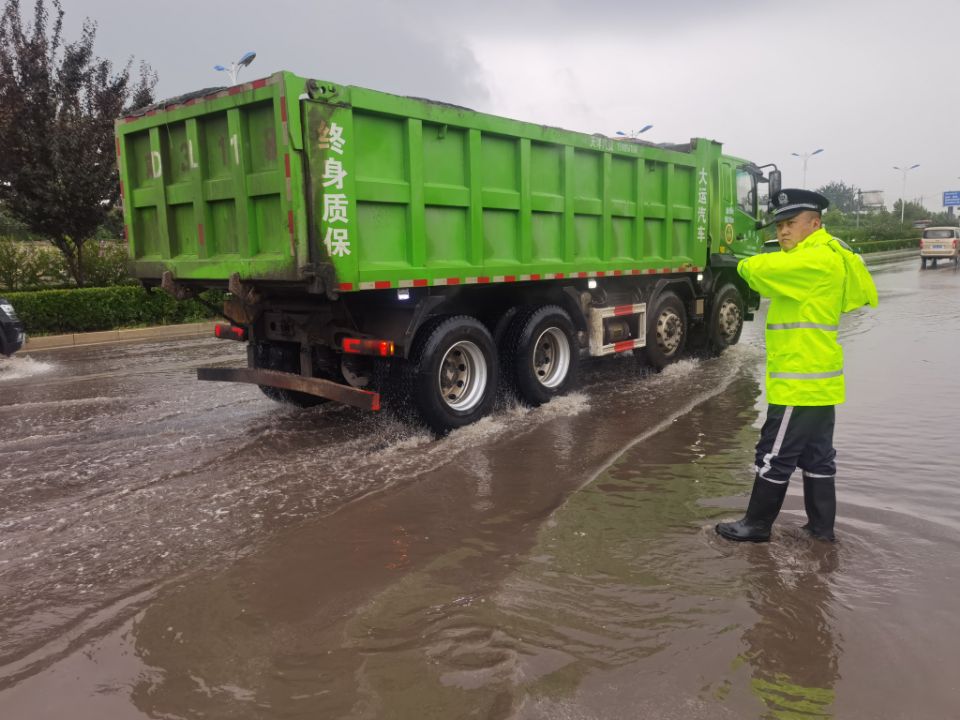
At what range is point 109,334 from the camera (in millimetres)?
12891

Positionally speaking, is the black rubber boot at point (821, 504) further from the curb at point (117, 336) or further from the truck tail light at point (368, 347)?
the curb at point (117, 336)

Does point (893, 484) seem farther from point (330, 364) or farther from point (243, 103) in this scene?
point (243, 103)

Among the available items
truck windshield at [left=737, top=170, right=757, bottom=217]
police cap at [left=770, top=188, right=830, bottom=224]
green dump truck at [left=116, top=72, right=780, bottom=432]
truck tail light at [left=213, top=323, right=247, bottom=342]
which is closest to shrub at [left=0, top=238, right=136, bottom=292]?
truck tail light at [left=213, top=323, right=247, bottom=342]

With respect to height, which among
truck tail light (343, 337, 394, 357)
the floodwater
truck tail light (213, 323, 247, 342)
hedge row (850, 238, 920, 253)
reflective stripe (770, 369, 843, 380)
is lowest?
the floodwater

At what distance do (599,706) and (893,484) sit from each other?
3202 millimetres

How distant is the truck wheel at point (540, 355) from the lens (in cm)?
716

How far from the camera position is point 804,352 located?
12.8 ft

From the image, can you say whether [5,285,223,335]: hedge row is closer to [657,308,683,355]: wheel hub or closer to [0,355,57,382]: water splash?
[0,355,57,382]: water splash

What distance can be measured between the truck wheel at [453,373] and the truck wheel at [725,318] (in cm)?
437

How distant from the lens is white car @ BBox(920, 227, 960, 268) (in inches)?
1185

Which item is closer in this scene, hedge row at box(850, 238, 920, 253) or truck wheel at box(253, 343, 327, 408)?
truck wheel at box(253, 343, 327, 408)

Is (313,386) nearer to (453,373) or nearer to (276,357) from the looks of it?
(276,357)

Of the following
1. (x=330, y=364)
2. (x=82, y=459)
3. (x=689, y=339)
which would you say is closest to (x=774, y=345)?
(x=330, y=364)

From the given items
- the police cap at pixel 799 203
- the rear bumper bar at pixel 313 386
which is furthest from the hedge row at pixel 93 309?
the police cap at pixel 799 203
